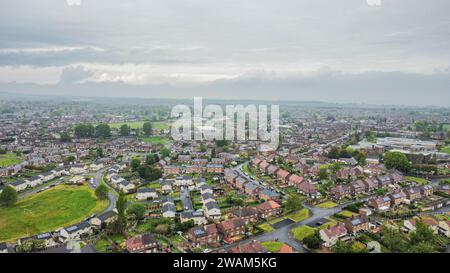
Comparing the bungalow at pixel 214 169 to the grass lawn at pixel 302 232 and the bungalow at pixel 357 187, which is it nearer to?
the bungalow at pixel 357 187

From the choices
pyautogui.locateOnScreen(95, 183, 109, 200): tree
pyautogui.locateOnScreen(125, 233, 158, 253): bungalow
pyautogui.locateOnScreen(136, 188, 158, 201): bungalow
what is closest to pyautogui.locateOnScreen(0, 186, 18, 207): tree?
pyautogui.locateOnScreen(95, 183, 109, 200): tree

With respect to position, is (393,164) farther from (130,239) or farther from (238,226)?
(130,239)

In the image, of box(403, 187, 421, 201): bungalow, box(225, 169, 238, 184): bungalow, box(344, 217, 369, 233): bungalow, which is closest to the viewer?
box(344, 217, 369, 233): bungalow

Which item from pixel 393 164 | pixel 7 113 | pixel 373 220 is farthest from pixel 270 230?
pixel 7 113

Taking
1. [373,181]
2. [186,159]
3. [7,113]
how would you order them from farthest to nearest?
[7,113] → [186,159] → [373,181]

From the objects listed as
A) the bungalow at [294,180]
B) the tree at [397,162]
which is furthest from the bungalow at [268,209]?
the tree at [397,162]

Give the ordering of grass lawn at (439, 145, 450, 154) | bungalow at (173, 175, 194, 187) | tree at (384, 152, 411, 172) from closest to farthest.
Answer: bungalow at (173, 175, 194, 187) < tree at (384, 152, 411, 172) < grass lawn at (439, 145, 450, 154)

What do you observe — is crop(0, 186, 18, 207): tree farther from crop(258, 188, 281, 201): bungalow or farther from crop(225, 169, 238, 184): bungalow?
crop(258, 188, 281, 201): bungalow
